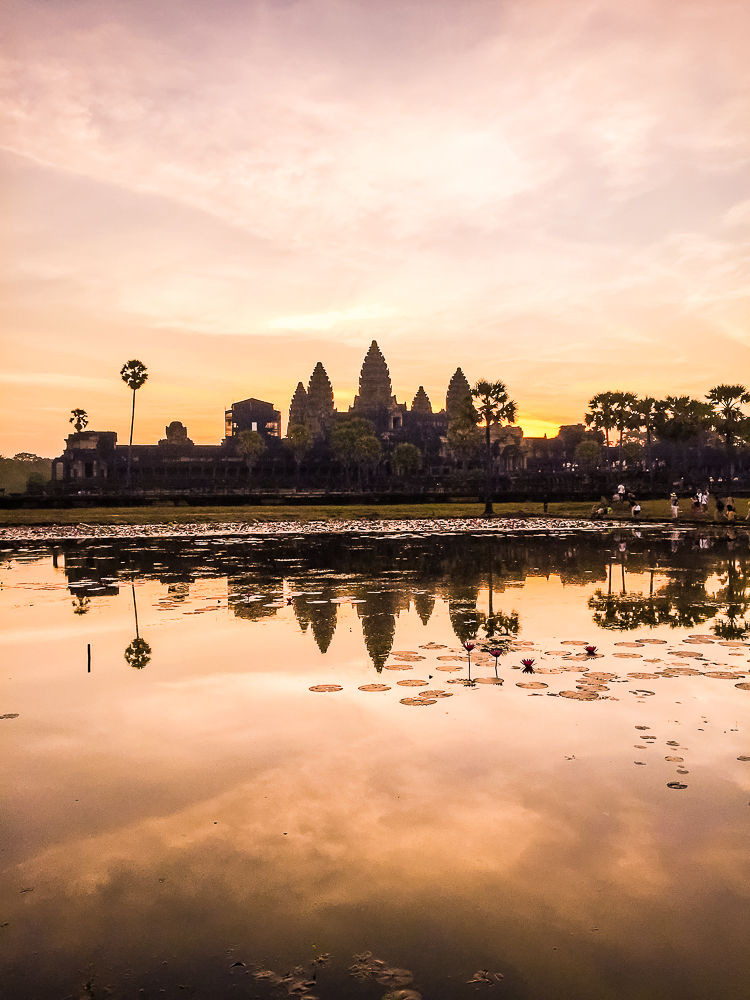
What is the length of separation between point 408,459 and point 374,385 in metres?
34.3

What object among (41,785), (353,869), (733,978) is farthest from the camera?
(41,785)

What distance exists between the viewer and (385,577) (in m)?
19.0

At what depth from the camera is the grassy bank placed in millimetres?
43219

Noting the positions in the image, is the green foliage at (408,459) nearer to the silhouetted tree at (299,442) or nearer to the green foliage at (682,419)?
the silhouetted tree at (299,442)

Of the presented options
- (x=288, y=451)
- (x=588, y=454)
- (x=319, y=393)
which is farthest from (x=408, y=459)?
(x=588, y=454)

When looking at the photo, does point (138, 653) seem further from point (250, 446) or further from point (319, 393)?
point (319, 393)

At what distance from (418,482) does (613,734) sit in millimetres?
94562

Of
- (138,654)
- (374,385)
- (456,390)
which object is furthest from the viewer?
(374,385)

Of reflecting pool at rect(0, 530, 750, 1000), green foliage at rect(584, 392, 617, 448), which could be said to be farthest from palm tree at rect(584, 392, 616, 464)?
reflecting pool at rect(0, 530, 750, 1000)

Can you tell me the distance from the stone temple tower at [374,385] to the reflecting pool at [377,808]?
164 metres

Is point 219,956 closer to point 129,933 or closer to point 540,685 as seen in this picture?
point 129,933

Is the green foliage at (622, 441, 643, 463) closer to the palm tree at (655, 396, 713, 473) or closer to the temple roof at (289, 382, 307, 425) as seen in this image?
the palm tree at (655, 396, 713, 473)

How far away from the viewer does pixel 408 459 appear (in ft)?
491

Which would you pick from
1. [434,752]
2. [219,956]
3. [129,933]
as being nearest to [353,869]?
[219,956]
